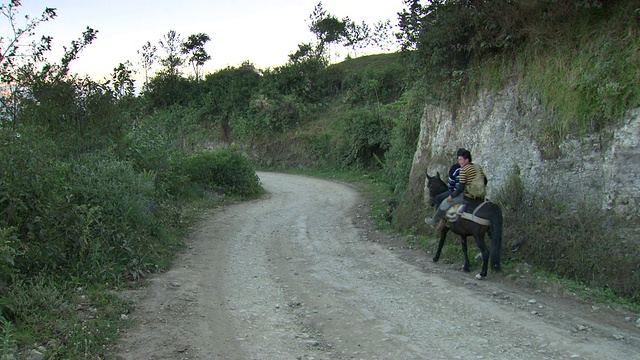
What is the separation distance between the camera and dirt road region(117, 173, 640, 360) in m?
5.16

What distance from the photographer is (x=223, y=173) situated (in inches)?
762

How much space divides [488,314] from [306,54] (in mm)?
41695

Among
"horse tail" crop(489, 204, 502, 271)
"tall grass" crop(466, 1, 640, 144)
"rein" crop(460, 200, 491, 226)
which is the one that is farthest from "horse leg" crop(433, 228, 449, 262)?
"tall grass" crop(466, 1, 640, 144)

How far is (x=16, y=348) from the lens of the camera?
4832mm

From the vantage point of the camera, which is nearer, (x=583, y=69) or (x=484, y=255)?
(x=484, y=255)

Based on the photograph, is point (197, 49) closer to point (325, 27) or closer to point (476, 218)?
point (325, 27)

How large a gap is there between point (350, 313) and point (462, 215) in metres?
2.93

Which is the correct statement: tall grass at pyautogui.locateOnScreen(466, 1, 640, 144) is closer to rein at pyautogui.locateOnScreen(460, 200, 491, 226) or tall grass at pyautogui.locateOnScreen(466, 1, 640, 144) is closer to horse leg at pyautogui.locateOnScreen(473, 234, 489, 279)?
rein at pyautogui.locateOnScreen(460, 200, 491, 226)

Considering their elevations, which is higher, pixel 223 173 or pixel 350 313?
pixel 223 173

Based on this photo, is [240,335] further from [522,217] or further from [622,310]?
[522,217]

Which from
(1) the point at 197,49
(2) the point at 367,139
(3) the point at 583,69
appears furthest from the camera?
(1) the point at 197,49

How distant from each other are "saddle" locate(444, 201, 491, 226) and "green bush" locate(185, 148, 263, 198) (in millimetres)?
11857

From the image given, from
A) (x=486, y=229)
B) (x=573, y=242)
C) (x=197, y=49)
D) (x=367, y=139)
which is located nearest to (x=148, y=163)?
(x=486, y=229)

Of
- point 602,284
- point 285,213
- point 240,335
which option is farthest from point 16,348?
point 285,213
